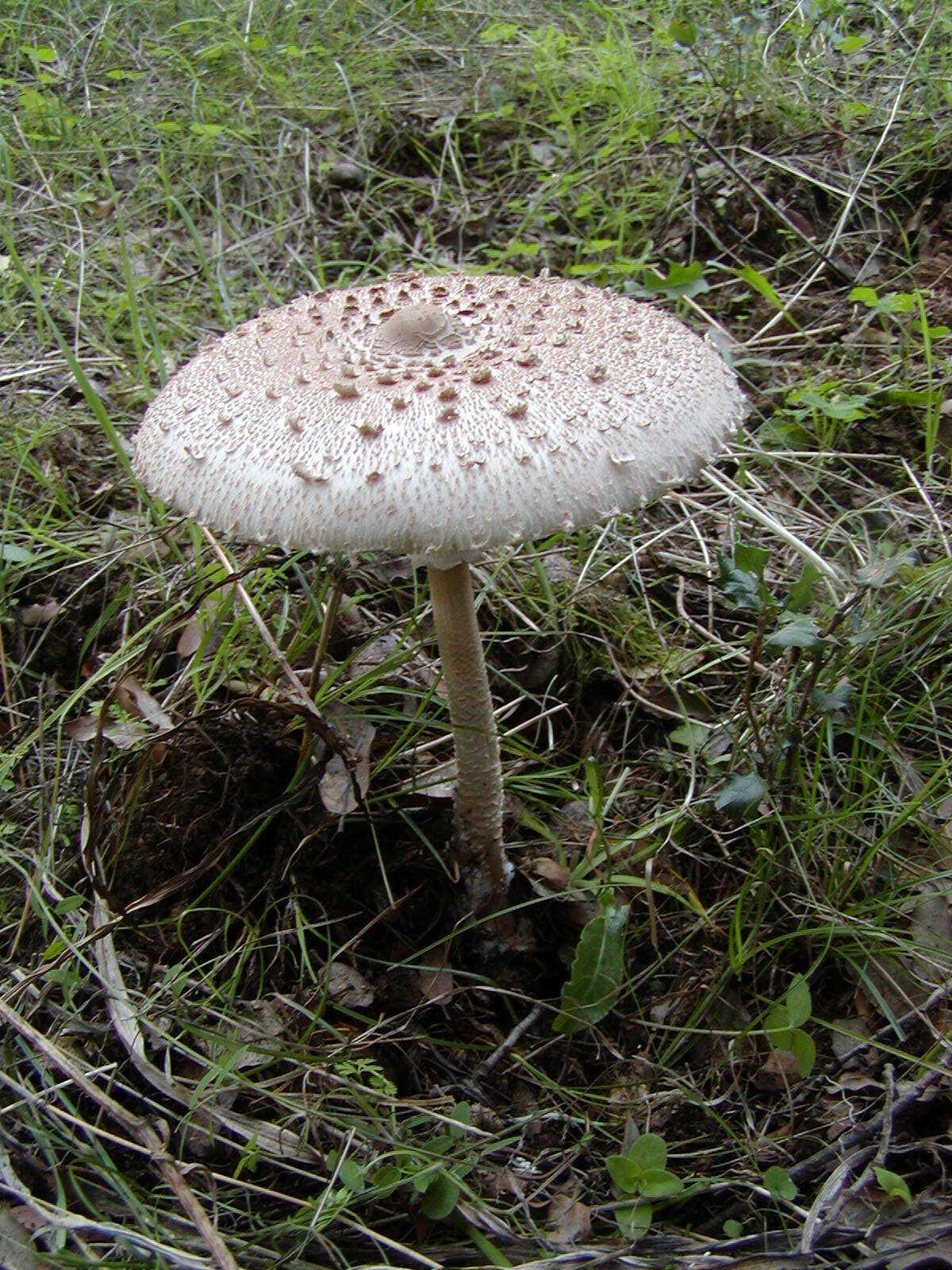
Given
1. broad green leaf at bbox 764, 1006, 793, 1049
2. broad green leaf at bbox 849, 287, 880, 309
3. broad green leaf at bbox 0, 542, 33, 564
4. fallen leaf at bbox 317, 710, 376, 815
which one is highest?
broad green leaf at bbox 849, 287, 880, 309

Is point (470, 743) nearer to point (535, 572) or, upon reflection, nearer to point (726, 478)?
point (535, 572)

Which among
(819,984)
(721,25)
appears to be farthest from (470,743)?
(721,25)

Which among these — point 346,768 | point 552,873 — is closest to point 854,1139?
point 552,873

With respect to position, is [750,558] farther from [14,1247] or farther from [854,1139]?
[14,1247]

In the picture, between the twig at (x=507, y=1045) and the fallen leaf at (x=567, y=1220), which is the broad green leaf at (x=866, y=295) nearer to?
the twig at (x=507, y=1045)

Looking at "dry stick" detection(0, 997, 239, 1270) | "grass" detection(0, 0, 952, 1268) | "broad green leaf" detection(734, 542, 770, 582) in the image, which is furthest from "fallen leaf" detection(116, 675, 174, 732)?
"broad green leaf" detection(734, 542, 770, 582)

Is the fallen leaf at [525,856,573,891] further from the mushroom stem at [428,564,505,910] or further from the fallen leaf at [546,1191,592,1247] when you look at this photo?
the fallen leaf at [546,1191,592,1247]
